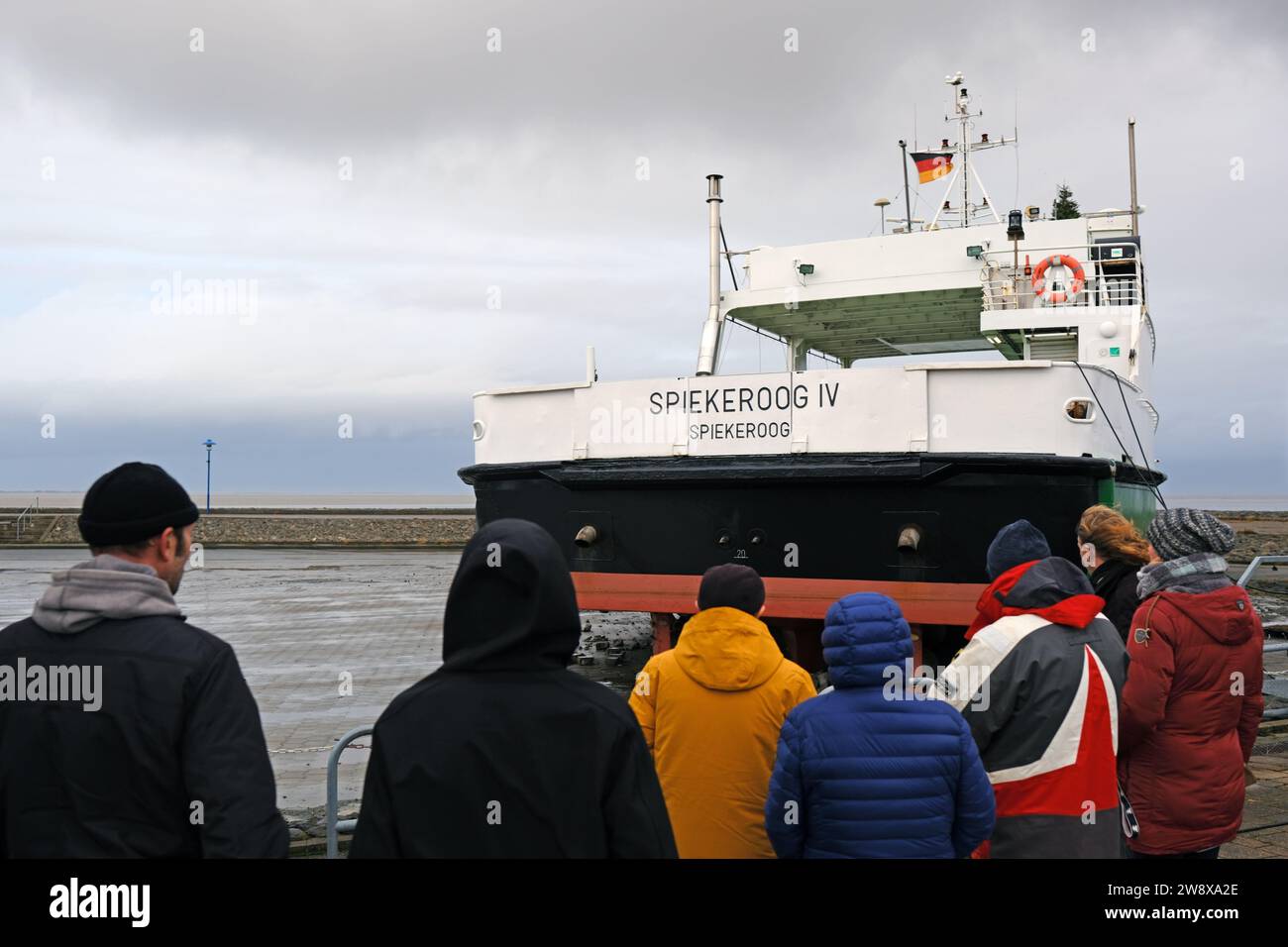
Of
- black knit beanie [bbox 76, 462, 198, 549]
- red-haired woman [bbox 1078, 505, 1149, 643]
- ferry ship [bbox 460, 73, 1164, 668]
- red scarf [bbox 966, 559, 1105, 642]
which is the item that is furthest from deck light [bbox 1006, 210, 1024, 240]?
black knit beanie [bbox 76, 462, 198, 549]

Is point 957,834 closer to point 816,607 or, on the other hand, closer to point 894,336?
point 816,607

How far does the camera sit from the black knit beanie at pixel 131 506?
231 cm

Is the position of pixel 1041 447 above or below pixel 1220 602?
above

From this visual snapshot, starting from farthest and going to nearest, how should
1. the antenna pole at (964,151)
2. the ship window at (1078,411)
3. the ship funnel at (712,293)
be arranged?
the antenna pole at (964,151), the ship funnel at (712,293), the ship window at (1078,411)

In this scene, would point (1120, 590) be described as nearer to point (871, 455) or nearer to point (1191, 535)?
point (1191, 535)

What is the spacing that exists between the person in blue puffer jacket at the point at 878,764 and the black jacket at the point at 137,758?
1198 millimetres

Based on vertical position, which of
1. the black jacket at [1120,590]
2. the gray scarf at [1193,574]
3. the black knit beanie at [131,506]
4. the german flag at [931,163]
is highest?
the german flag at [931,163]

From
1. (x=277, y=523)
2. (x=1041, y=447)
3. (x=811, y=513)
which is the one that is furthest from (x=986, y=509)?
(x=277, y=523)

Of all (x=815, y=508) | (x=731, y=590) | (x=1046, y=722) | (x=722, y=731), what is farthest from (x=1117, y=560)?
(x=815, y=508)

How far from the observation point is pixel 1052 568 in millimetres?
2998

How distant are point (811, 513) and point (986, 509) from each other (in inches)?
45.7

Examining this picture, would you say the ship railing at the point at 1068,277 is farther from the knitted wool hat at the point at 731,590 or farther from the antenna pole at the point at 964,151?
the knitted wool hat at the point at 731,590

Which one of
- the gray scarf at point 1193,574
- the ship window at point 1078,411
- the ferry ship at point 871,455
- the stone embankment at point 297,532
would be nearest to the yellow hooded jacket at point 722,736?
the gray scarf at point 1193,574

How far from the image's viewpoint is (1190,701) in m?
3.21
